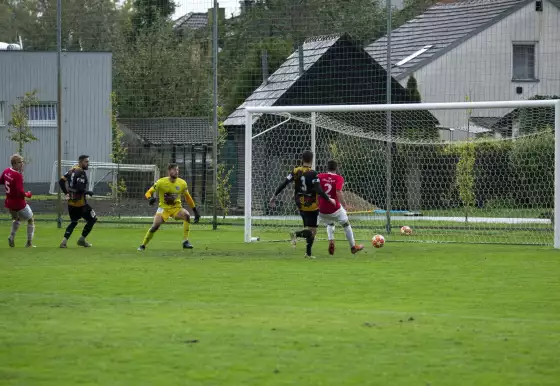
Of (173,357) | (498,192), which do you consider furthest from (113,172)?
(173,357)

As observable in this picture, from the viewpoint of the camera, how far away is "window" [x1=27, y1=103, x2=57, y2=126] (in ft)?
102

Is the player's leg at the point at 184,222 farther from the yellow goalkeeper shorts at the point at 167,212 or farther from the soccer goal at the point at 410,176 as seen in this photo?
the soccer goal at the point at 410,176

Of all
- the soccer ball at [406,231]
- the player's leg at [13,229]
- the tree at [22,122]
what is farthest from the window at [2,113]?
the soccer ball at [406,231]

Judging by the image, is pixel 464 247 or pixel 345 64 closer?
pixel 464 247

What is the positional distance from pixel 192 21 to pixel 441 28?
7558mm

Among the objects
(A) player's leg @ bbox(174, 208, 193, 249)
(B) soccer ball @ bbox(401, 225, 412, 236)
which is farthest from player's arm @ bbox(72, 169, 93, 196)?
(B) soccer ball @ bbox(401, 225, 412, 236)

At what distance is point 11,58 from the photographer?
1199 inches

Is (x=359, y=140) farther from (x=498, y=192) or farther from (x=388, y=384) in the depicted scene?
(x=388, y=384)

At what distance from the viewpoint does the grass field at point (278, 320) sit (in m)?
8.06

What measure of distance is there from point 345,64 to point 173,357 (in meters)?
19.0

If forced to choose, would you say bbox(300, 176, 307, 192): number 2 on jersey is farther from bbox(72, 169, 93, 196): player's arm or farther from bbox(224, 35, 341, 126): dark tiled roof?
bbox(224, 35, 341, 126): dark tiled roof

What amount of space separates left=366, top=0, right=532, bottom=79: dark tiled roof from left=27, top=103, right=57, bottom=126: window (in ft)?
33.6

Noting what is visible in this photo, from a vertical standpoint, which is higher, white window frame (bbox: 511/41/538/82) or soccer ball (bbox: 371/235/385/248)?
white window frame (bbox: 511/41/538/82)

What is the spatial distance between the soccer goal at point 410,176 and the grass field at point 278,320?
6.76 meters
